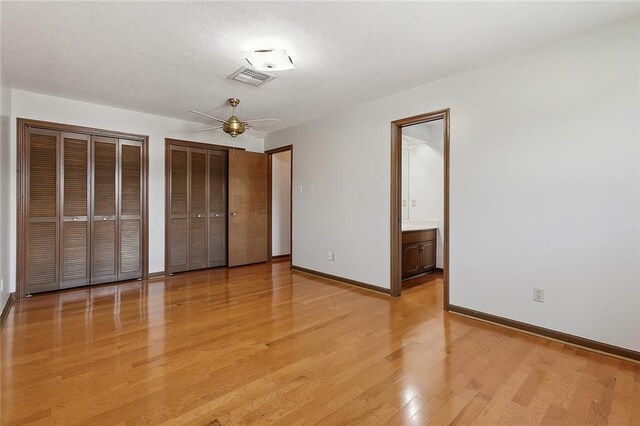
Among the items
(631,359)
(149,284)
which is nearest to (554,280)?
(631,359)

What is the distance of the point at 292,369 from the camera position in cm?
216

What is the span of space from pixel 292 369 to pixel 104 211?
371 centimetres

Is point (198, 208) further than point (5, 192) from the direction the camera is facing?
Yes

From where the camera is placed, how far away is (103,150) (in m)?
4.36

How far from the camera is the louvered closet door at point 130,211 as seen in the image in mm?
4527

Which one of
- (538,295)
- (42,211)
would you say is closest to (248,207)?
(42,211)

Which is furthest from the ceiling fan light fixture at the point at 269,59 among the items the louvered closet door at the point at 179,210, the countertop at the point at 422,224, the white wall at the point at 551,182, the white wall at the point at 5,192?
the countertop at the point at 422,224

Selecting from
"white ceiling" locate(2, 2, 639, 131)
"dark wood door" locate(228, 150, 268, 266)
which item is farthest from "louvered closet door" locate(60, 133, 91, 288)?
"dark wood door" locate(228, 150, 268, 266)

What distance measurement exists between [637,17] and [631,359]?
245 cm

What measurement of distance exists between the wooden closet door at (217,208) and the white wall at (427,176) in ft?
10.4

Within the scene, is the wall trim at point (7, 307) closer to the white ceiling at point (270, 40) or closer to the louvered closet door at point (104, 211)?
the louvered closet door at point (104, 211)

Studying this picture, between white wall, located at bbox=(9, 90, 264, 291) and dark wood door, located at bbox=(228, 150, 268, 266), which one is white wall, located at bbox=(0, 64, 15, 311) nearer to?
white wall, located at bbox=(9, 90, 264, 291)

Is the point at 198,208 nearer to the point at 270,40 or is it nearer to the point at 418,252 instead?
the point at 270,40

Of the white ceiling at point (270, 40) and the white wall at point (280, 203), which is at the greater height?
the white ceiling at point (270, 40)
